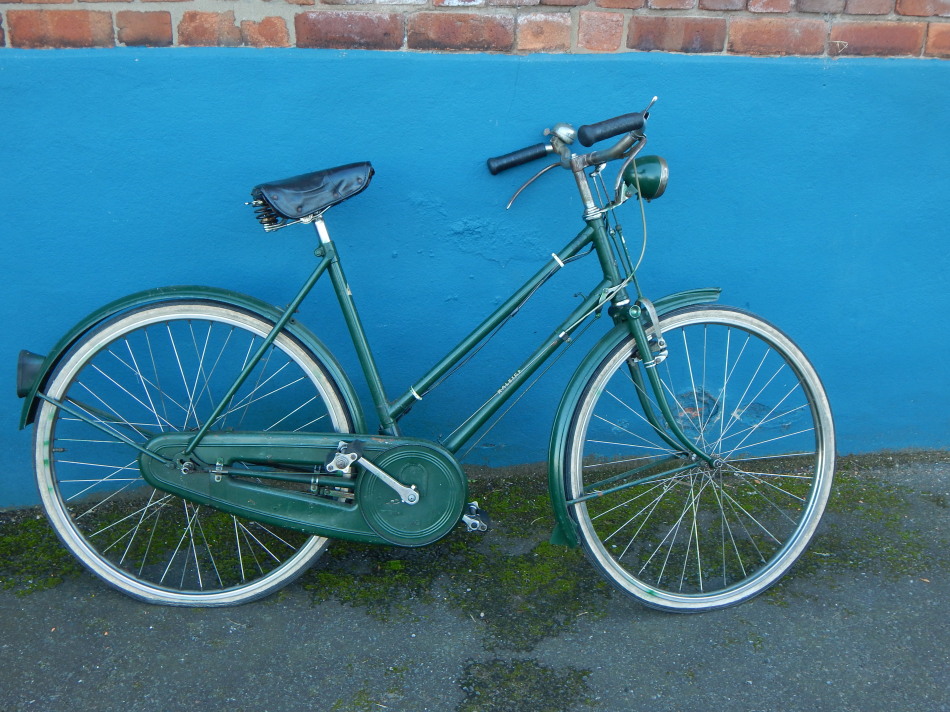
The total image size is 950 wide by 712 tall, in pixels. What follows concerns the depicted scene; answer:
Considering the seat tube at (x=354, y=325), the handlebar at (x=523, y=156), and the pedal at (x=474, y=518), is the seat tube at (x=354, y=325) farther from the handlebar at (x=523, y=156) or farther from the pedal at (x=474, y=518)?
the handlebar at (x=523, y=156)

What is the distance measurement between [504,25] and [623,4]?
38 cm

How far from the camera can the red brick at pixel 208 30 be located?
2.45 m

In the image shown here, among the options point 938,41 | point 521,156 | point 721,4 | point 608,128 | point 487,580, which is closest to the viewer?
point 608,128

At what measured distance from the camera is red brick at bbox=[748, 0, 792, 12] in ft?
8.56

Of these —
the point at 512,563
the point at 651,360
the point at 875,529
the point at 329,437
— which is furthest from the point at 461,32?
the point at 875,529

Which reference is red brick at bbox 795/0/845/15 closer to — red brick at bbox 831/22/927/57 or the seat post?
red brick at bbox 831/22/927/57

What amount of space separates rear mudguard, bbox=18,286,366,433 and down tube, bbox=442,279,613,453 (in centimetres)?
34

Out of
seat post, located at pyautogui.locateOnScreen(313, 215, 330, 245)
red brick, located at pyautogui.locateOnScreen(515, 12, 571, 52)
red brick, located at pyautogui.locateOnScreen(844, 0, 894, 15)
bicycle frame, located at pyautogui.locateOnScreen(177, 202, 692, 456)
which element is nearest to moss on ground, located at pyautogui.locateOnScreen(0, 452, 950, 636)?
bicycle frame, located at pyautogui.locateOnScreen(177, 202, 692, 456)

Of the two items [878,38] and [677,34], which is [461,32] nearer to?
[677,34]

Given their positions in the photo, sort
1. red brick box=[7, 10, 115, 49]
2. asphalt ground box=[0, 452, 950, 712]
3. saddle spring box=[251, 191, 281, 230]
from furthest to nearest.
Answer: red brick box=[7, 10, 115, 49] → saddle spring box=[251, 191, 281, 230] → asphalt ground box=[0, 452, 950, 712]

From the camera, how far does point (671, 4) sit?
2584mm

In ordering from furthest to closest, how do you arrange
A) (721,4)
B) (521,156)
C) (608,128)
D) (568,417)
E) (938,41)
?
(938,41) → (721,4) → (521,156) → (568,417) → (608,128)

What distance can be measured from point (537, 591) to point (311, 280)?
1133 mm

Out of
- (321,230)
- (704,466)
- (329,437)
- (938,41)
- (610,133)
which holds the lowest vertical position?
(704,466)
